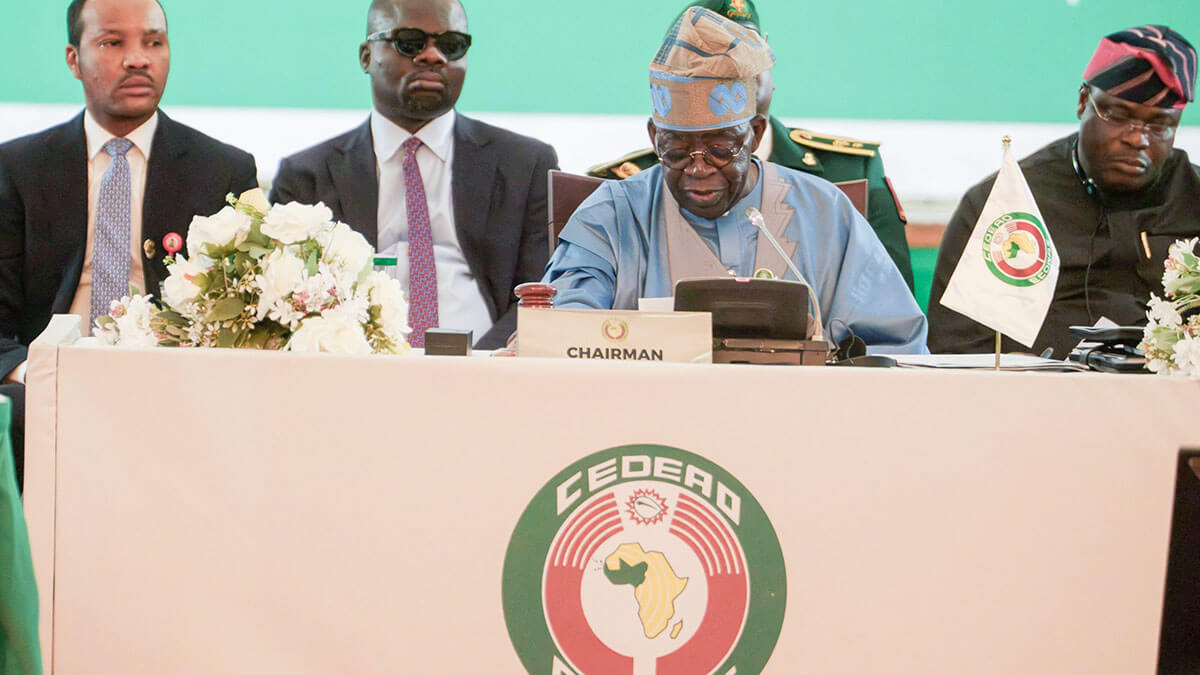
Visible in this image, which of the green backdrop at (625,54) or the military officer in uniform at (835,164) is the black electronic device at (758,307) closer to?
the military officer in uniform at (835,164)

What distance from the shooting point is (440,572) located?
1790 mm

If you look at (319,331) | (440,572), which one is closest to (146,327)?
(319,331)

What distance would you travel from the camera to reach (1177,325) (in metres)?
2.15

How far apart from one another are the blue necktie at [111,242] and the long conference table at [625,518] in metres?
1.72

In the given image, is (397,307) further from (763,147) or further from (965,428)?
(763,147)

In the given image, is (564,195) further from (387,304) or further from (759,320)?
(759,320)

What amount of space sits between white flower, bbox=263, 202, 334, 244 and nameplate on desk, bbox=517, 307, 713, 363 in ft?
1.58

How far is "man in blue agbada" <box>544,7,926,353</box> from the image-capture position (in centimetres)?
278

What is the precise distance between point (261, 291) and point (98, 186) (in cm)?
175

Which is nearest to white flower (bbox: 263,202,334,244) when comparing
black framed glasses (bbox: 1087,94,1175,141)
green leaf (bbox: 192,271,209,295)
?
green leaf (bbox: 192,271,209,295)

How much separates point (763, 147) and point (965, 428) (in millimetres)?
2307

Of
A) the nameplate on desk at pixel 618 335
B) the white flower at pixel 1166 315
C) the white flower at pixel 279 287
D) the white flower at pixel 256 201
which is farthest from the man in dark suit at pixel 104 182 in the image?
the white flower at pixel 1166 315

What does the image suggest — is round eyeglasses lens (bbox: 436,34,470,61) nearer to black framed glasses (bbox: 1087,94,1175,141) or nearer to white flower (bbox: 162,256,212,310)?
white flower (bbox: 162,256,212,310)

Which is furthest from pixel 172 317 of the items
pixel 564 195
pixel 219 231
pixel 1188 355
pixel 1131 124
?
pixel 1131 124
